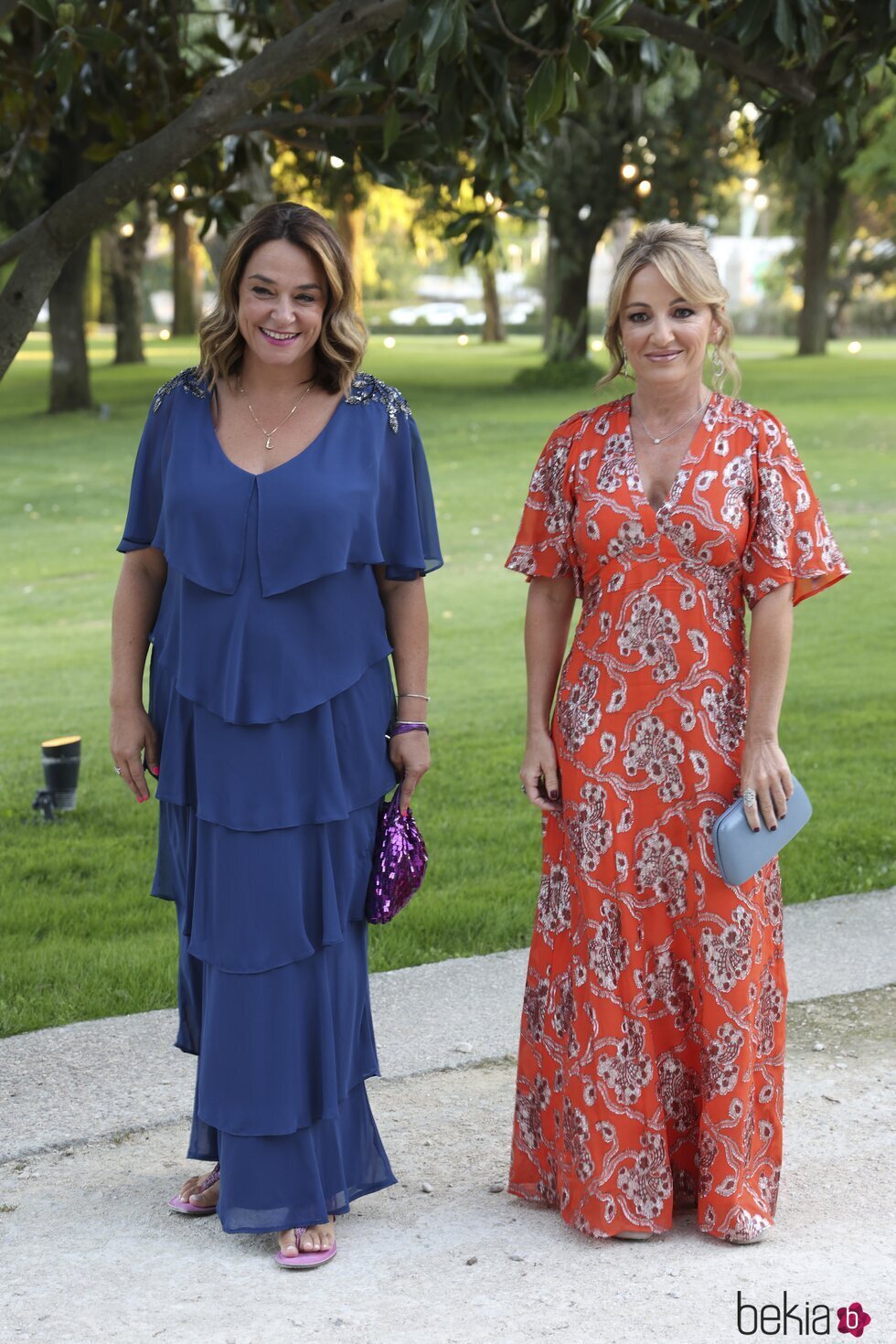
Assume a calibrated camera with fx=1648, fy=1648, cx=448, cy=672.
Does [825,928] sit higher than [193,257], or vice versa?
[193,257]

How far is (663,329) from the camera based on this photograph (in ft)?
11.3

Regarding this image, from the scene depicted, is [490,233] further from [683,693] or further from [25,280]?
[683,693]

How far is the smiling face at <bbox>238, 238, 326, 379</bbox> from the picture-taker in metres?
3.45

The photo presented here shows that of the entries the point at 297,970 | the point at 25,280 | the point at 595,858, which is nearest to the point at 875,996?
the point at 595,858

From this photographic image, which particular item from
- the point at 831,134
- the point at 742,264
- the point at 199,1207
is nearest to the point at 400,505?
the point at 199,1207

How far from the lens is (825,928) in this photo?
226 inches

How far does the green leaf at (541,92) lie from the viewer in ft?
15.1

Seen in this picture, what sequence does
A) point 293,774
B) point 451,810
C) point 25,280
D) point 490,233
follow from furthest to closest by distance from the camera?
point 451,810
point 490,233
point 25,280
point 293,774

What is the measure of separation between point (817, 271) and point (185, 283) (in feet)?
59.6

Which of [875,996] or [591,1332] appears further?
[875,996]

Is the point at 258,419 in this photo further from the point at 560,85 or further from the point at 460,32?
the point at 560,85

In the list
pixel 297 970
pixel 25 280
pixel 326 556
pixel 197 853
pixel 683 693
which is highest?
pixel 25 280

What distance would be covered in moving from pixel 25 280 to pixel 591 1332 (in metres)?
3.91

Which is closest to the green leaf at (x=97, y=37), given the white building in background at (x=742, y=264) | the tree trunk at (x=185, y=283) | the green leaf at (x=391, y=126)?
the green leaf at (x=391, y=126)
